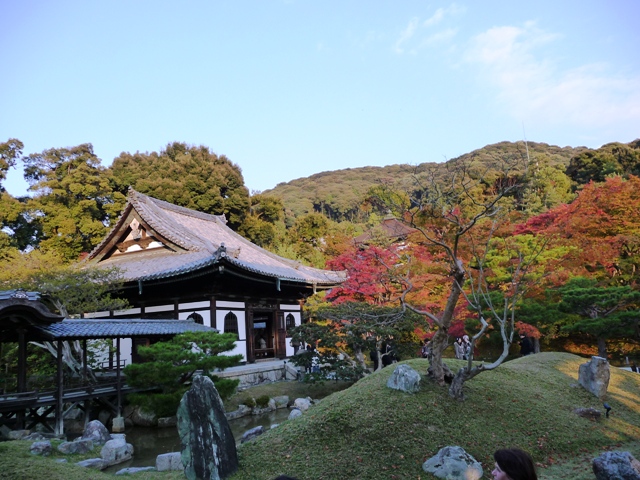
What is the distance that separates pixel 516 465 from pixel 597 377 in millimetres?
8839

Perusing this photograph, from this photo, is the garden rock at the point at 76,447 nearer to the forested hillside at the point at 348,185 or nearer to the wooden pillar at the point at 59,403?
the wooden pillar at the point at 59,403

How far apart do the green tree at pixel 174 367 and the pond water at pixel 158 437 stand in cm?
60

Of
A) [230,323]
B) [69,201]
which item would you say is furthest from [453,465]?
[69,201]

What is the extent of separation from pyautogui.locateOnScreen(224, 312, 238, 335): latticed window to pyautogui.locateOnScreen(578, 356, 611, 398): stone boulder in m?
12.0

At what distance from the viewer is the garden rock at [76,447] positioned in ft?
28.5

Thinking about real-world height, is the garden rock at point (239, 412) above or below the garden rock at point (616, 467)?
below

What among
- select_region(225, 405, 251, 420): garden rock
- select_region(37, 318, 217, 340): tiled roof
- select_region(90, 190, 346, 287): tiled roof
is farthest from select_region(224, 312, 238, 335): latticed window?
select_region(225, 405, 251, 420): garden rock

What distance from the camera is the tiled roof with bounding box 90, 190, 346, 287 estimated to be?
54.4ft

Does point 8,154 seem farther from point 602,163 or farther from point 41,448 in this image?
point 602,163

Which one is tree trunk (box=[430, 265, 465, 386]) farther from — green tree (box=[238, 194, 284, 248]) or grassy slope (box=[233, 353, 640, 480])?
green tree (box=[238, 194, 284, 248])

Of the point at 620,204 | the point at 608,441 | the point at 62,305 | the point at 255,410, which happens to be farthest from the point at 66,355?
the point at 620,204

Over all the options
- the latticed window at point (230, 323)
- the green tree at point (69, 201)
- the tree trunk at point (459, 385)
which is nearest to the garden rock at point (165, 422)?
the latticed window at point (230, 323)

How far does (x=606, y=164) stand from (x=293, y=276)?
109 feet

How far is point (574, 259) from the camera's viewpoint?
17.2m
